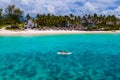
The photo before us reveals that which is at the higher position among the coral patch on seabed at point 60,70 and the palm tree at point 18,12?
the palm tree at point 18,12

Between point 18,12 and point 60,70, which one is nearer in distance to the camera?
point 60,70

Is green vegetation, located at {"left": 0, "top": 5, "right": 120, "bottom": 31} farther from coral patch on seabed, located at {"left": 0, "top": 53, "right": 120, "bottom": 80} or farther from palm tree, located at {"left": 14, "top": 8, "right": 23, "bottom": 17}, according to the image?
coral patch on seabed, located at {"left": 0, "top": 53, "right": 120, "bottom": 80}

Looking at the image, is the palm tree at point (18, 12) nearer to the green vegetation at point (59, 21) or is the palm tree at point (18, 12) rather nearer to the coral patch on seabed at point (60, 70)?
the green vegetation at point (59, 21)

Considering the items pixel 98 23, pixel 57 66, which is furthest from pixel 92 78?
pixel 98 23

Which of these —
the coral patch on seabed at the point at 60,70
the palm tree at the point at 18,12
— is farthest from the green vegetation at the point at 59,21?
the coral patch on seabed at the point at 60,70

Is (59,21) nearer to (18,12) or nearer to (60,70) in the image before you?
(18,12)

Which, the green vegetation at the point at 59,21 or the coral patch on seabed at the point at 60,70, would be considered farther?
the green vegetation at the point at 59,21

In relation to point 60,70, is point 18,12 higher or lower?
higher

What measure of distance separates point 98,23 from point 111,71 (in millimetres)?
111109

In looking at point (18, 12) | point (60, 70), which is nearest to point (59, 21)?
point (18, 12)

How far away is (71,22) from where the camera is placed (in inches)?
5167

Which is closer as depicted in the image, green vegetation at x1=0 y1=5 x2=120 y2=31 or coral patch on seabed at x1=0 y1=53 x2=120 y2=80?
coral patch on seabed at x1=0 y1=53 x2=120 y2=80

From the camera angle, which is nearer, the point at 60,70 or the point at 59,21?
the point at 60,70

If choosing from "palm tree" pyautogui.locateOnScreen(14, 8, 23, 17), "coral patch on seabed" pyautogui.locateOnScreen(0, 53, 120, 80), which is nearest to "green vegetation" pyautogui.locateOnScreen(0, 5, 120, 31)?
"palm tree" pyautogui.locateOnScreen(14, 8, 23, 17)
